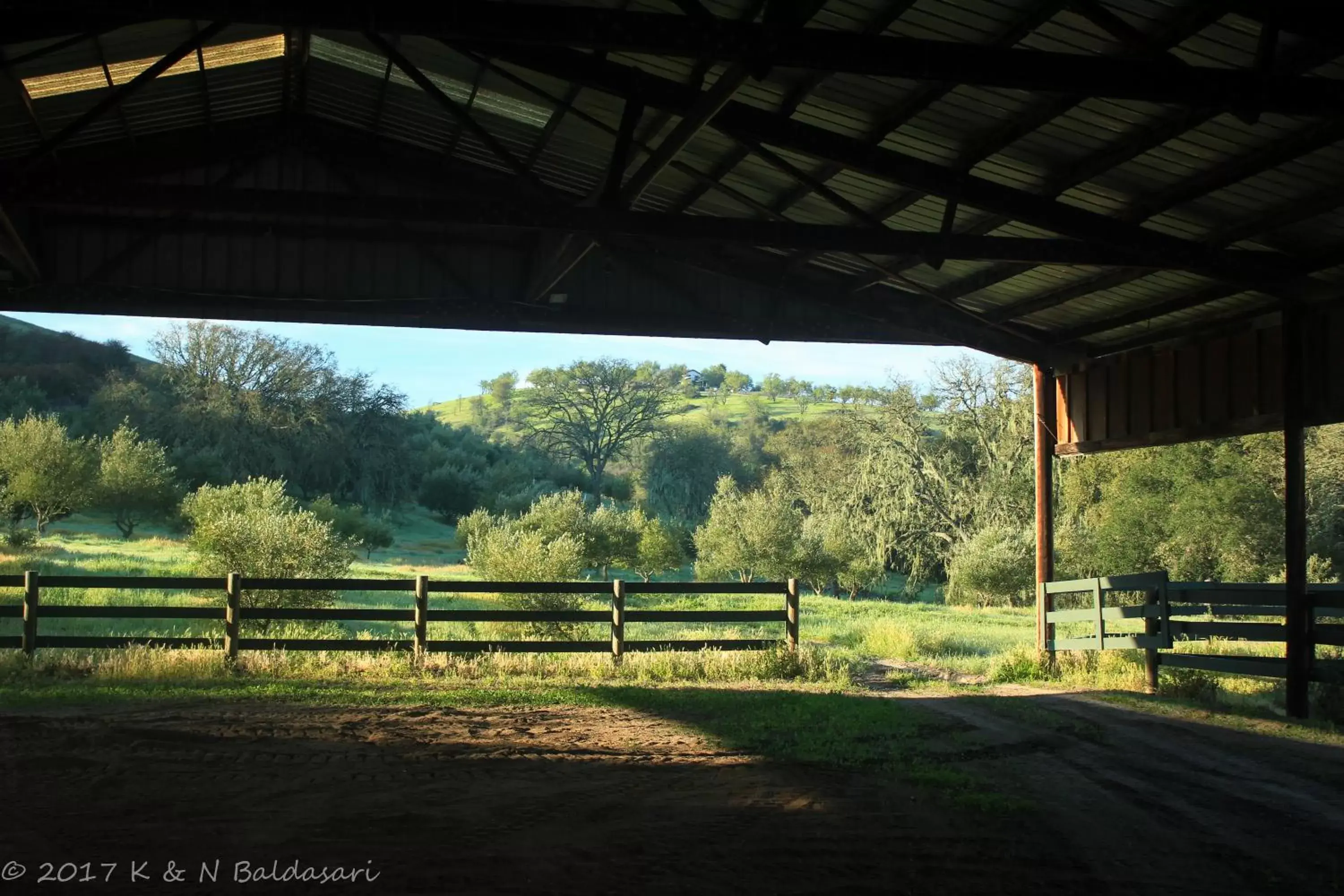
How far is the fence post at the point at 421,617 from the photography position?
45.2 ft

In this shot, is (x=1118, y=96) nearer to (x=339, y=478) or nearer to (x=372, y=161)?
(x=372, y=161)

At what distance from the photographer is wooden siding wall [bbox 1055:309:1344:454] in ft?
36.7

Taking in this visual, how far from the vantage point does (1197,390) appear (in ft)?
42.5

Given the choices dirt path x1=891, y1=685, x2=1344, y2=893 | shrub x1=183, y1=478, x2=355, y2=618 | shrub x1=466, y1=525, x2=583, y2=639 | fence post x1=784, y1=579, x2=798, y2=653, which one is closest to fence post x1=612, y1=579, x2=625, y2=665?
fence post x1=784, y1=579, x2=798, y2=653

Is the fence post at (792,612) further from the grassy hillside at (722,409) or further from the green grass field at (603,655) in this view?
the grassy hillside at (722,409)

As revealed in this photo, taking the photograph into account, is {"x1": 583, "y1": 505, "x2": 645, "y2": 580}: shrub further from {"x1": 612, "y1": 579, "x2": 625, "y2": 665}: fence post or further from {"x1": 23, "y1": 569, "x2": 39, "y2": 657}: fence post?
{"x1": 23, "y1": 569, "x2": 39, "y2": 657}: fence post

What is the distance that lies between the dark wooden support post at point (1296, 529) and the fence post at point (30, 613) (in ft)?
45.3

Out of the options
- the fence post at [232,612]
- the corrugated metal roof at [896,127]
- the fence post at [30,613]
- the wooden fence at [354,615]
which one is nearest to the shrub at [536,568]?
the wooden fence at [354,615]

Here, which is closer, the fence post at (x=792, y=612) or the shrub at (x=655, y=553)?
the fence post at (x=792, y=612)

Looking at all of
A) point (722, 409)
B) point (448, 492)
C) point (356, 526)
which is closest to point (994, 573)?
point (356, 526)

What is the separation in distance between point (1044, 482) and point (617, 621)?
628 centimetres

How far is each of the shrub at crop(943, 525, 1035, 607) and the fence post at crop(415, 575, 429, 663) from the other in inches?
1032

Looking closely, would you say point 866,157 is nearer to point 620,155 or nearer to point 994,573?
point 620,155

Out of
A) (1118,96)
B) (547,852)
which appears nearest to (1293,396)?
(1118,96)
